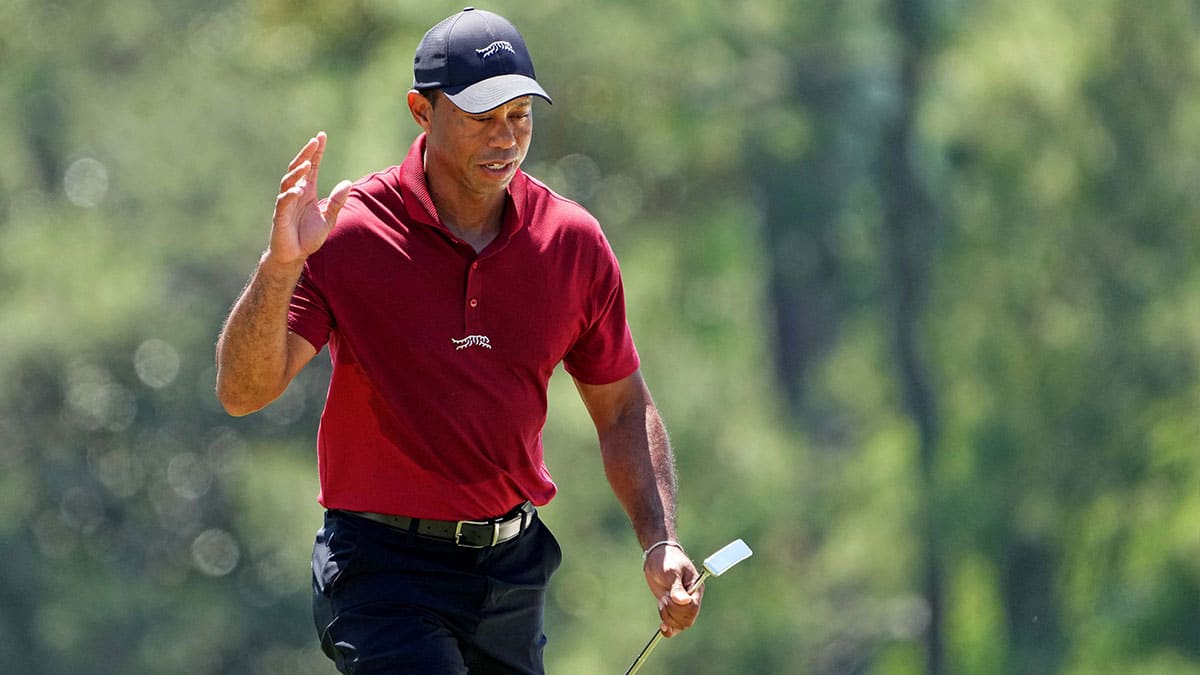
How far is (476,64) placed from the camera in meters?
4.34

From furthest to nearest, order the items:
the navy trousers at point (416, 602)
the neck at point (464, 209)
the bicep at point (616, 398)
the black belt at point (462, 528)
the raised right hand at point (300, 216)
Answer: the bicep at point (616, 398)
the neck at point (464, 209)
the black belt at point (462, 528)
the navy trousers at point (416, 602)
the raised right hand at point (300, 216)

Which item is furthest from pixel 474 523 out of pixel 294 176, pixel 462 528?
pixel 294 176

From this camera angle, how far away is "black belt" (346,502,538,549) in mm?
4262

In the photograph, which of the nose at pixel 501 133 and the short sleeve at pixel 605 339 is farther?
the short sleeve at pixel 605 339

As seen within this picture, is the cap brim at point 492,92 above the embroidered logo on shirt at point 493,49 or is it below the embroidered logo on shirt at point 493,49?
below

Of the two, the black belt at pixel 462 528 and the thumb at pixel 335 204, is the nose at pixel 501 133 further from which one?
the black belt at pixel 462 528

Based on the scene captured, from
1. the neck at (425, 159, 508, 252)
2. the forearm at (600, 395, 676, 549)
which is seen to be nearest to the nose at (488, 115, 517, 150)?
the neck at (425, 159, 508, 252)

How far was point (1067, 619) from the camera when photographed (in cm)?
1619

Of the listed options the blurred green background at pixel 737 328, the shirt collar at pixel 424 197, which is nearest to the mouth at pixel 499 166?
the shirt collar at pixel 424 197

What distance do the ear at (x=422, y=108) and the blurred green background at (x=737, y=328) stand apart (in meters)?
10.9

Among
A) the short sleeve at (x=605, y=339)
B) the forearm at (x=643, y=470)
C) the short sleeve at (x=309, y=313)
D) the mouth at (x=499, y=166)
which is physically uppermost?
the mouth at (x=499, y=166)

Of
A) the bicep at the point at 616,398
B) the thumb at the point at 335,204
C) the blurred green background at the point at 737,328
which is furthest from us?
the blurred green background at the point at 737,328

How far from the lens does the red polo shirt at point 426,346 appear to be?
424 cm

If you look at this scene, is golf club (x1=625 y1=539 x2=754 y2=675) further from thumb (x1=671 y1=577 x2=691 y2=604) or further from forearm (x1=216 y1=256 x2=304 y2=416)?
forearm (x1=216 y1=256 x2=304 y2=416)
